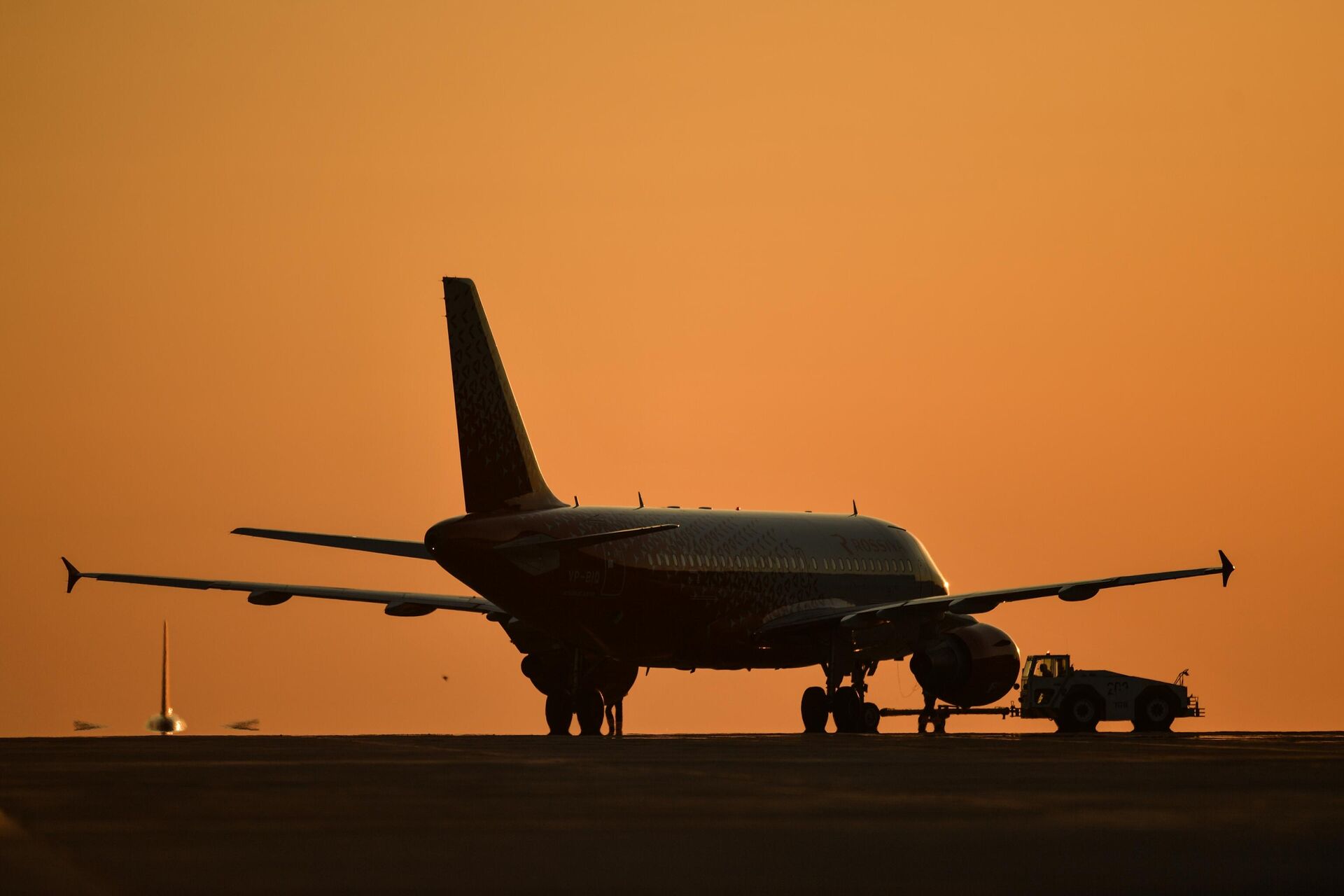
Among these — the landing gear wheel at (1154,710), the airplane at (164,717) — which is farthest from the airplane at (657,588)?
the airplane at (164,717)

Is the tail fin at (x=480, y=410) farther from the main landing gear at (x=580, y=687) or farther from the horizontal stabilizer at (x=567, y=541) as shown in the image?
the main landing gear at (x=580, y=687)

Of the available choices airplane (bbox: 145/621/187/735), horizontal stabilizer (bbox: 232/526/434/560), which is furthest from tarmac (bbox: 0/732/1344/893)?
airplane (bbox: 145/621/187/735)

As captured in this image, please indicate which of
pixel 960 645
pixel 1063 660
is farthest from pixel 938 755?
pixel 1063 660

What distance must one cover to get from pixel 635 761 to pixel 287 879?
50.3 ft

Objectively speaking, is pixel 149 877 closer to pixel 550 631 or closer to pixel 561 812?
pixel 561 812

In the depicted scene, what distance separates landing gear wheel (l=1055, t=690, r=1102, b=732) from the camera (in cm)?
5131

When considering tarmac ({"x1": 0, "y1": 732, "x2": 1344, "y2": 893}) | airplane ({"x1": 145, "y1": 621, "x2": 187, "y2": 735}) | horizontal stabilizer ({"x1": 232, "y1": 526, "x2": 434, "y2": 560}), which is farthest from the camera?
airplane ({"x1": 145, "y1": 621, "x2": 187, "y2": 735})

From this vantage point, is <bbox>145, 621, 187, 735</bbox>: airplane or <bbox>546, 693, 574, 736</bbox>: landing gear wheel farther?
<bbox>145, 621, 187, 735</bbox>: airplane

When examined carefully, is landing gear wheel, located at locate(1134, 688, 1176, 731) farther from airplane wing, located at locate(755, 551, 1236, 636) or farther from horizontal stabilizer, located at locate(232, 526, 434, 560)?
horizontal stabilizer, located at locate(232, 526, 434, 560)

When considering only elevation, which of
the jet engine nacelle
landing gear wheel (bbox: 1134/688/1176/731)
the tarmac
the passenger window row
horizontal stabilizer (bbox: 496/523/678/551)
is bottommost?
the tarmac

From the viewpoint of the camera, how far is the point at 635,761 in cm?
2611

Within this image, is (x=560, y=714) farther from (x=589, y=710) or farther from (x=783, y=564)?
(x=783, y=564)

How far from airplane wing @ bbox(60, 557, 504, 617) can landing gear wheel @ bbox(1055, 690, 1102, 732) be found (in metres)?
13.6

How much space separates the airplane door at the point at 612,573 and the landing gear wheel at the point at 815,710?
5824 mm
